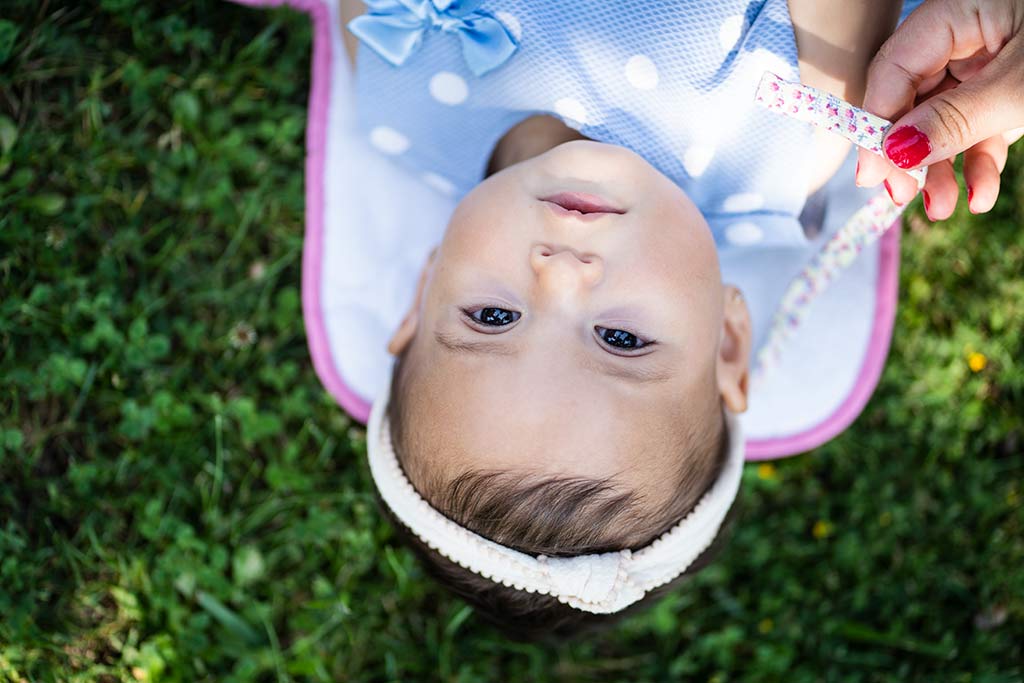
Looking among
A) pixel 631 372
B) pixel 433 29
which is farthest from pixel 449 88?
pixel 631 372

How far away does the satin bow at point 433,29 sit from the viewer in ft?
5.95

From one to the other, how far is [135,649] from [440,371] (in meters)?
1.13

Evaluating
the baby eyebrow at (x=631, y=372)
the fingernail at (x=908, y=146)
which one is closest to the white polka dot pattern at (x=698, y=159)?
the fingernail at (x=908, y=146)

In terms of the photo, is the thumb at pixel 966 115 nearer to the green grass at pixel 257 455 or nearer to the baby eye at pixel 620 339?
the baby eye at pixel 620 339

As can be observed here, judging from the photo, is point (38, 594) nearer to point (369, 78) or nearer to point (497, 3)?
point (369, 78)

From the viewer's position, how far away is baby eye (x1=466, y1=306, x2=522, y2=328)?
1.66m

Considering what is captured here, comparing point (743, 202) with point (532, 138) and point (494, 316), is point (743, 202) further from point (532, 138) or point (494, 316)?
point (494, 316)

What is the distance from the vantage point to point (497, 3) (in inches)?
71.8

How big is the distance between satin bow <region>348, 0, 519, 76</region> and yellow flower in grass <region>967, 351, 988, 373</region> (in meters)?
1.52

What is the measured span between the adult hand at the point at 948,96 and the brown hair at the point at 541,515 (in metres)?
0.61

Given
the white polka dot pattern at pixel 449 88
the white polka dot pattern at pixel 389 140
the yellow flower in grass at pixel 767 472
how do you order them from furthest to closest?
the yellow flower in grass at pixel 767 472, the white polka dot pattern at pixel 389 140, the white polka dot pattern at pixel 449 88

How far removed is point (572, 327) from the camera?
5.35 ft

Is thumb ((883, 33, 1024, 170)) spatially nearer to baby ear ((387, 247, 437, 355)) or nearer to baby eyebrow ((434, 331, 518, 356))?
baby eyebrow ((434, 331, 518, 356))

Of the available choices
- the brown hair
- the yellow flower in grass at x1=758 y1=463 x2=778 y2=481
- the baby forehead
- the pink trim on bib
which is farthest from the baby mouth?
the yellow flower in grass at x1=758 y1=463 x2=778 y2=481
